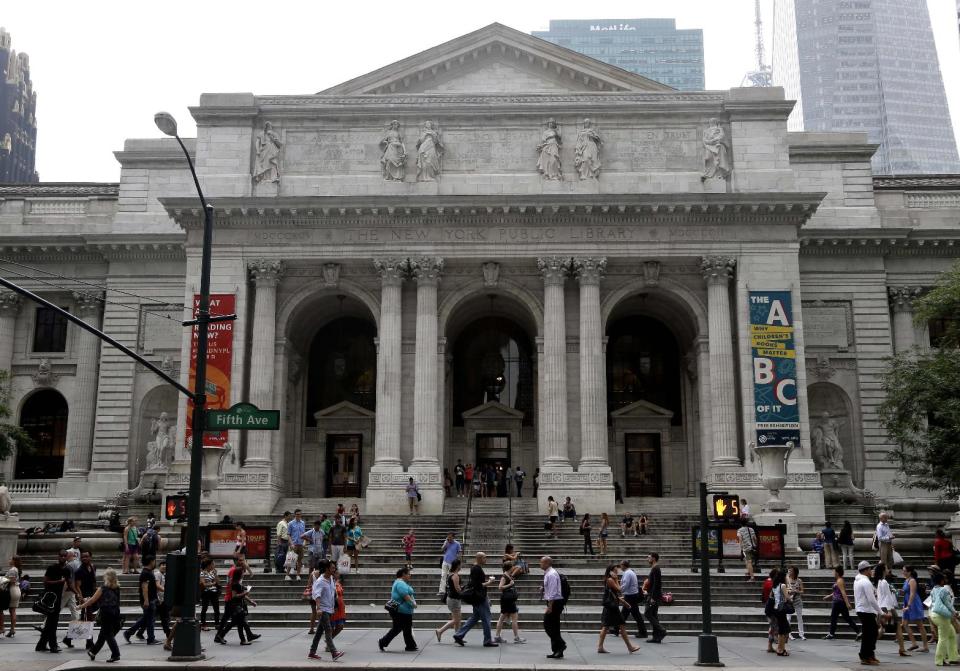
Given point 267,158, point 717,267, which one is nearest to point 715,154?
point 717,267

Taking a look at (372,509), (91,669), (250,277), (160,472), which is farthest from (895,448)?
(91,669)

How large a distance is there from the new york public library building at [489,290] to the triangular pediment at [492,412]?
33 cm

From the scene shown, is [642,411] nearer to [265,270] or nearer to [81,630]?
[265,270]

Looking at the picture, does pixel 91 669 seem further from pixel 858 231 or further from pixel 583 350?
pixel 858 231

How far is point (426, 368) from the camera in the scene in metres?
41.5

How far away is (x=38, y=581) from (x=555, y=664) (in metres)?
17.1

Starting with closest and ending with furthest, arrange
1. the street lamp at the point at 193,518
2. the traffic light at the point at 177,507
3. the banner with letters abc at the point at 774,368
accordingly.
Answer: the street lamp at the point at 193,518 → the traffic light at the point at 177,507 → the banner with letters abc at the point at 774,368

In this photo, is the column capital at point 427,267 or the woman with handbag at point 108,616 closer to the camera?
the woman with handbag at point 108,616

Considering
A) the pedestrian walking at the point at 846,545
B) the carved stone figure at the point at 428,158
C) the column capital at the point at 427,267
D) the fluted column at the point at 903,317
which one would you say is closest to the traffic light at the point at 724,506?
the pedestrian walking at the point at 846,545

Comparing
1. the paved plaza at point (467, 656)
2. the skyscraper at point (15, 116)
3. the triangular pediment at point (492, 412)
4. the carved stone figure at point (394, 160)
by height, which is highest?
the skyscraper at point (15, 116)

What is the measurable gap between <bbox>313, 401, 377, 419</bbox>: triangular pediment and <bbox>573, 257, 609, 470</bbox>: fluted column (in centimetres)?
1121

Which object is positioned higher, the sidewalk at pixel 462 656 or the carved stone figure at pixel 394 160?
the carved stone figure at pixel 394 160

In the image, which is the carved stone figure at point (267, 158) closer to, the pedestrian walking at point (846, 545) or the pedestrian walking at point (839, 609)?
the pedestrian walking at point (846, 545)

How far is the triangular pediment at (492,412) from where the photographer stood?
46.6 metres
